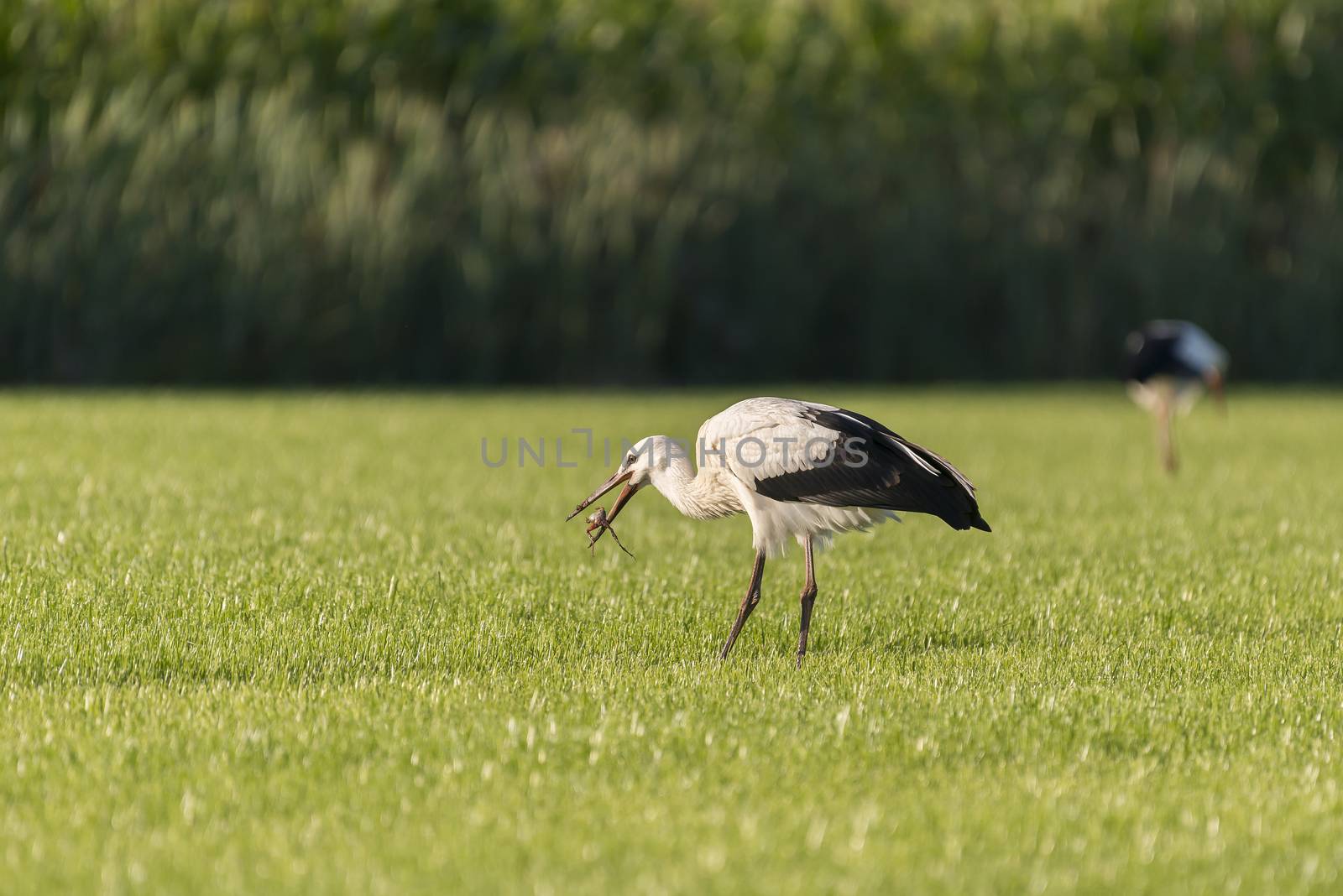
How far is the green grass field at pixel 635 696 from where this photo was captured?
3.89 metres

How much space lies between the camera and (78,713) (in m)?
5.11

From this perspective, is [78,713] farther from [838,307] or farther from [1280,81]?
[1280,81]

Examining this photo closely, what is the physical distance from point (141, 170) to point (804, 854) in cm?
1500

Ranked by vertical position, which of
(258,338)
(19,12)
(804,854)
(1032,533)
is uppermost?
(19,12)

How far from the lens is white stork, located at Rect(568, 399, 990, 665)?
18.9 ft

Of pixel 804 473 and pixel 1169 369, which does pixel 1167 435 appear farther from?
pixel 804 473

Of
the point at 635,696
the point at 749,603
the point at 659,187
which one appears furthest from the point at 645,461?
the point at 659,187

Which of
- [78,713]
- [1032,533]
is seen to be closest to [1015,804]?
[78,713]

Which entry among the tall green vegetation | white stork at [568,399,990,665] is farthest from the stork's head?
the tall green vegetation

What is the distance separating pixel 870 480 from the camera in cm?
579

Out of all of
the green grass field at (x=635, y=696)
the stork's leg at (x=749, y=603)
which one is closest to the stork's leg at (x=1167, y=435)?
the green grass field at (x=635, y=696)

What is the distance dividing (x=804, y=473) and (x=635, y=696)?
1041mm

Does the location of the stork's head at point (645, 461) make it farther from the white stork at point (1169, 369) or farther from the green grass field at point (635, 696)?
the white stork at point (1169, 369)

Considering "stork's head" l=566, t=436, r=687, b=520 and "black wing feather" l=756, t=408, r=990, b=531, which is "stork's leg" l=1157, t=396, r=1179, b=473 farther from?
"stork's head" l=566, t=436, r=687, b=520
